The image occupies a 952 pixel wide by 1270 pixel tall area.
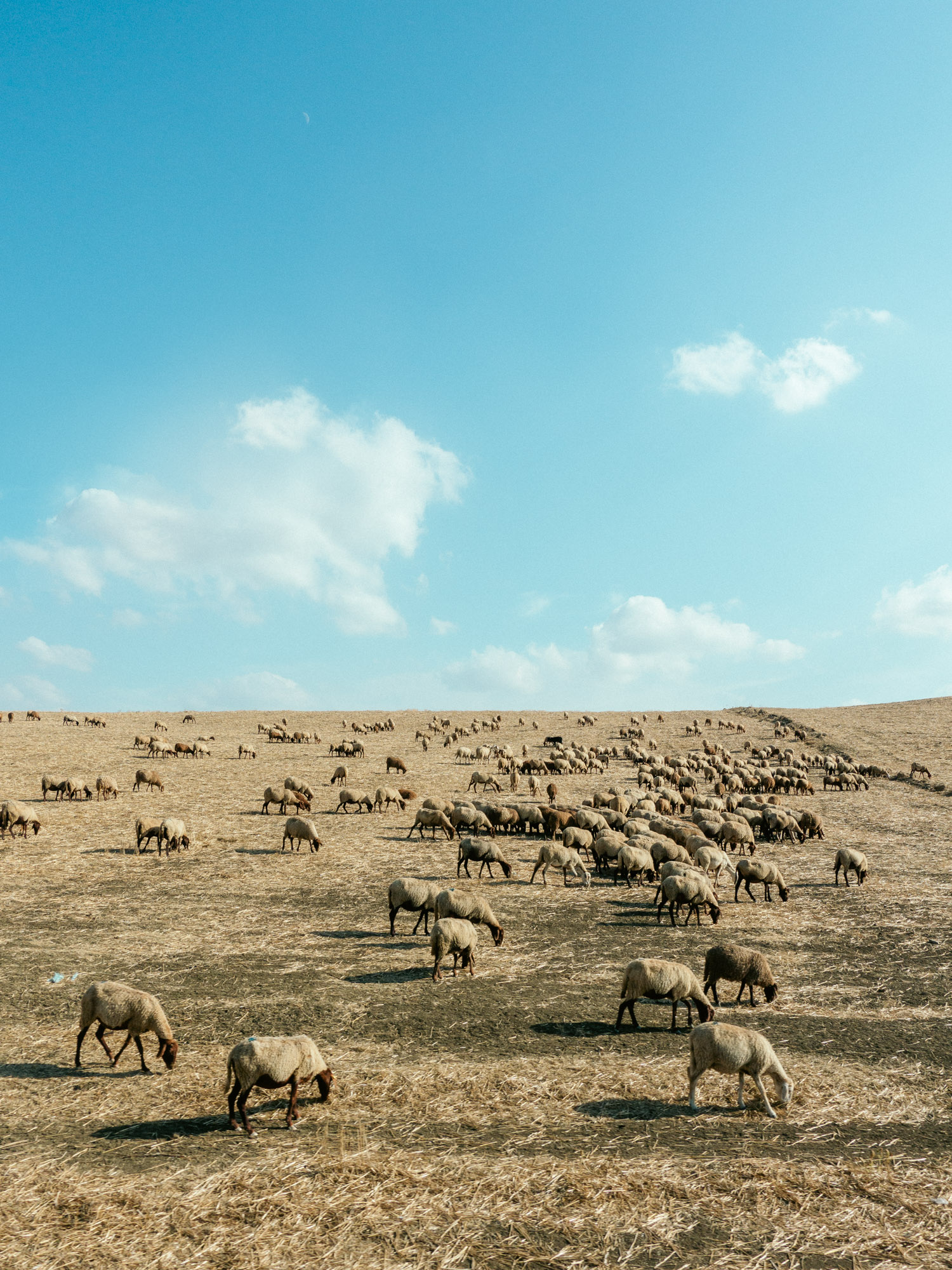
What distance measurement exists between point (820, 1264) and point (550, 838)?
21912 mm

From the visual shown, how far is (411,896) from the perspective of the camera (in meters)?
17.5

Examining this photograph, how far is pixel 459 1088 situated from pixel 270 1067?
2.80 m

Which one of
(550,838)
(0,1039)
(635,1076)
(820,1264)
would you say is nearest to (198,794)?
(550,838)

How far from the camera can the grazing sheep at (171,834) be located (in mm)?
25500

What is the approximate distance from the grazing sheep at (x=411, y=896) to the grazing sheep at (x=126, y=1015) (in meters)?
6.67

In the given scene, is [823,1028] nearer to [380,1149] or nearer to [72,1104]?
[380,1149]

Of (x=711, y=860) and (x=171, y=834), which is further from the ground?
(x=171, y=834)

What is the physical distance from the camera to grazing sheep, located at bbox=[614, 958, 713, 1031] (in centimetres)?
1241

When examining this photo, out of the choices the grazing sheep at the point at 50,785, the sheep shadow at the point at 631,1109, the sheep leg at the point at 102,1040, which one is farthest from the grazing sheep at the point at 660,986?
the grazing sheep at the point at 50,785

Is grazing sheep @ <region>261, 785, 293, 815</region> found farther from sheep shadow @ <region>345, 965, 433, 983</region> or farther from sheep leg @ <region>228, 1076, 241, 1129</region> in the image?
sheep leg @ <region>228, 1076, 241, 1129</region>

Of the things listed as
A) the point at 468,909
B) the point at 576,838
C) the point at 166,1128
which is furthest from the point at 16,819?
the point at 166,1128

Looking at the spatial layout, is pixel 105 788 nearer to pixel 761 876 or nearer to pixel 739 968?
pixel 761 876

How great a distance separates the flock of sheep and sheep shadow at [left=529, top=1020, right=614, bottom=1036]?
1.10 feet

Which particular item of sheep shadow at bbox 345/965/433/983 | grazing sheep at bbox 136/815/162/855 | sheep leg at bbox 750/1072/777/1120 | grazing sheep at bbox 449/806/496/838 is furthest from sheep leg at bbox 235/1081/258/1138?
grazing sheep at bbox 449/806/496/838
